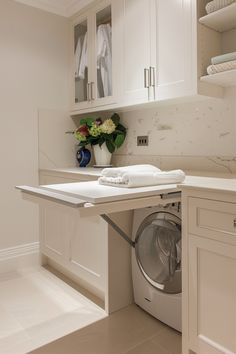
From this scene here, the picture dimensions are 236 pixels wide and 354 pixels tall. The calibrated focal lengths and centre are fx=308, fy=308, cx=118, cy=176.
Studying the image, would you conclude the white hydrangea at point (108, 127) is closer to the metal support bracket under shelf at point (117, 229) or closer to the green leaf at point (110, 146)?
the green leaf at point (110, 146)

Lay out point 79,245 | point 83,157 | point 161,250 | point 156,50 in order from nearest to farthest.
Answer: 1. point 161,250
2. point 156,50
3. point 79,245
4. point 83,157

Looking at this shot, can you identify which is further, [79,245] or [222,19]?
[79,245]

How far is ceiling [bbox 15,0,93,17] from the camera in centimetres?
275

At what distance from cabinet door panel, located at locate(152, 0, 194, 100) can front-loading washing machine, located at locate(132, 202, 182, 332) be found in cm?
76

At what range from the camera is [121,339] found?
1785 mm

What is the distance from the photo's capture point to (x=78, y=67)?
2896mm

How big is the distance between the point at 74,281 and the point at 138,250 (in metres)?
0.79

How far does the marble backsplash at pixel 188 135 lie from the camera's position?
80.3 inches

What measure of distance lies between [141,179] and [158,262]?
27.8 inches

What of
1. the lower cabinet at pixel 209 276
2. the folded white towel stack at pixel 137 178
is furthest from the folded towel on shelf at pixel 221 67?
the lower cabinet at pixel 209 276

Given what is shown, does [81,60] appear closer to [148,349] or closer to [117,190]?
[117,190]

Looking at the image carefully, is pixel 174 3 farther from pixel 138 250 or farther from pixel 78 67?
pixel 138 250

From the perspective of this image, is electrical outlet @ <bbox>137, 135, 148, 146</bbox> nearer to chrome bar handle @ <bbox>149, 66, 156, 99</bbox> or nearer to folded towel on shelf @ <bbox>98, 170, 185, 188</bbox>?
chrome bar handle @ <bbox>149, 66, 156, 99</bbox>

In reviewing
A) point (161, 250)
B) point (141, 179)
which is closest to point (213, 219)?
point (141, 179)
